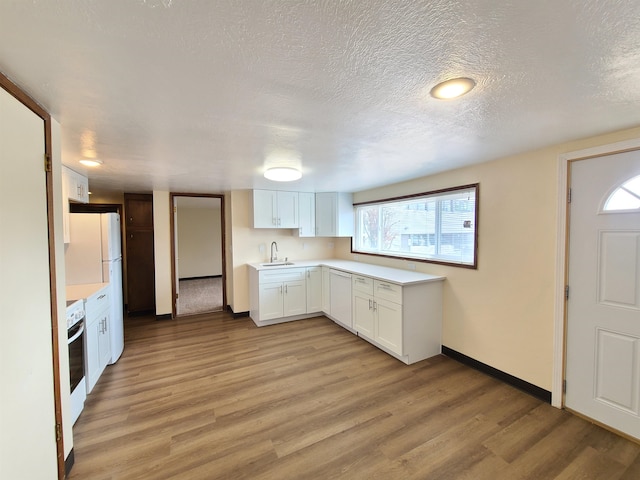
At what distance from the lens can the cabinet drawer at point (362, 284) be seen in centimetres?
341

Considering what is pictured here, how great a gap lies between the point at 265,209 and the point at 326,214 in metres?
1.07

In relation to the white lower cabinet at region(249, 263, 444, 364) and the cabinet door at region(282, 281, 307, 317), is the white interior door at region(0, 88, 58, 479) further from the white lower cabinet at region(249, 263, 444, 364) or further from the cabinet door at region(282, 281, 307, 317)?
the cabinet door at region(282, 281, 307, 317)

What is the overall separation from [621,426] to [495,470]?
111 centimetres

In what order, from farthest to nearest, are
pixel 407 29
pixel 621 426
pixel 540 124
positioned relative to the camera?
1. pixel 621 426
2. pixel 540 124
3. pixel 407 29

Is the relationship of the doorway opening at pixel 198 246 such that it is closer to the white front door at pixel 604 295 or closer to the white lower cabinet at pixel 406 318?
the white lower cabinet at pixel 406 318

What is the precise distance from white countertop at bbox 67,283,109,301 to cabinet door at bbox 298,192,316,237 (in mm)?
2799

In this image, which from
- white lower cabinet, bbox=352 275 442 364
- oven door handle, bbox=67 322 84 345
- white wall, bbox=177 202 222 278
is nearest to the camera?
oven door handle, bbox=67 322 84 345

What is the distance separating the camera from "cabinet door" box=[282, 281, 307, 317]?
4.26m

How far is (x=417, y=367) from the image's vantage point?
2895mm

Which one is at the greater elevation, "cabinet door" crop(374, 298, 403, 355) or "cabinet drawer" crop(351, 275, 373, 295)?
"cabinet drawer" crop(351, 275, 373, 295)

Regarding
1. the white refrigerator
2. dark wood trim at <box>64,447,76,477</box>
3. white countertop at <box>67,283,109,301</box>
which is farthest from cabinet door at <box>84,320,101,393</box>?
dark wood trim at <box>64,447,76,477</box>

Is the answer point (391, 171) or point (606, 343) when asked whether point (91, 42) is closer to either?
point (391, 171)

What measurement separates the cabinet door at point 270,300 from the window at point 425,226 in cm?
162

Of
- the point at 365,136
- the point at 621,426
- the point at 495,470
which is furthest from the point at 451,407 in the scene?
the point at 365,136
